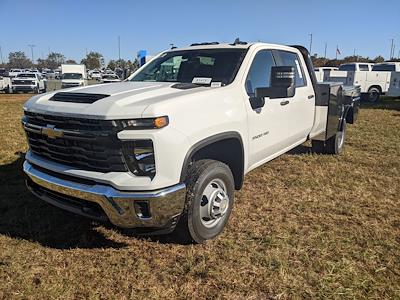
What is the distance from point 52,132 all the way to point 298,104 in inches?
124

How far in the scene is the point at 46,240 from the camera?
3539mm

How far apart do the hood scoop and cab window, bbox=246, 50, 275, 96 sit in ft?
5.19

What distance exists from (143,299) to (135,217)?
1.98 ft

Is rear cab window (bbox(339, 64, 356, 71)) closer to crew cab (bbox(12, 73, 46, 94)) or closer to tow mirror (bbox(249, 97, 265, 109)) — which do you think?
tow mirror (bbox(249, 97, 265, 109))

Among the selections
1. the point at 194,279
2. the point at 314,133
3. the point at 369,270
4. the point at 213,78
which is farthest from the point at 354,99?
the point at 194,279

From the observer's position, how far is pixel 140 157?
276cm

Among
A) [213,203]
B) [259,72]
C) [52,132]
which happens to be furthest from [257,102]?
[52,132]

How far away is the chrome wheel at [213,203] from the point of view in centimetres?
336

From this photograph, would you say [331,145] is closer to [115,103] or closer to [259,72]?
[259,72]

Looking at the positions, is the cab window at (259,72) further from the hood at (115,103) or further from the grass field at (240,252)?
the grass field at (240,252)

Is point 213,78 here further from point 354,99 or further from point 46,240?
point 354,99

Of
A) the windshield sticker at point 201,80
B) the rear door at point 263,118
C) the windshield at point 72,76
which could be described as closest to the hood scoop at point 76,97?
the windshield sticker at point 201,80

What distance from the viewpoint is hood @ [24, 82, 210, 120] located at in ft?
8.98

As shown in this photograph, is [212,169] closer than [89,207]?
No
